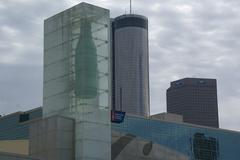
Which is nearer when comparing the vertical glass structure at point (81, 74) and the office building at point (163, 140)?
the vertical glass structure at point (81, 74)

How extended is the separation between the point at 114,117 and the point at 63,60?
2746 cm

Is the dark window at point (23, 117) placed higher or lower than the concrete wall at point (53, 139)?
higher

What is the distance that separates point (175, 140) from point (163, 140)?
10.7ft

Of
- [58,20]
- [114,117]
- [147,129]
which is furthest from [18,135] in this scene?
[58,20]

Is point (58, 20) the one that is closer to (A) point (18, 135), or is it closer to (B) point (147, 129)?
(B) point (147, 129)

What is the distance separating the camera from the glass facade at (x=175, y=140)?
96.7 meters

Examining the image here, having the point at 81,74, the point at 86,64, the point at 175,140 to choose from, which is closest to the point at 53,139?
the point at 81,74

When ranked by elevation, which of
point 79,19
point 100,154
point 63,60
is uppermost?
point 79,19

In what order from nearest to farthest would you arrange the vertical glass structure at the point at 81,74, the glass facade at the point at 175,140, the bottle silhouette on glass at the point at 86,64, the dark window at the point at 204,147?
1. the vertical glass structure at the point at 81,74
2. the bottle silhouette on glass at the point at 86,64
3. the glass facade at the point at 175,140
4. the dark window at the point at 204,147

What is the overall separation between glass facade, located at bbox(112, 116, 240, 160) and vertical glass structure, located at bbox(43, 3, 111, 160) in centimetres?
2577

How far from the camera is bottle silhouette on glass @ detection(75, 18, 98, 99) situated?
61.9 metres

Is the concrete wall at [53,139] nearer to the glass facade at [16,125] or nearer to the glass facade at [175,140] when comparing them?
the glass facade at [175,140]

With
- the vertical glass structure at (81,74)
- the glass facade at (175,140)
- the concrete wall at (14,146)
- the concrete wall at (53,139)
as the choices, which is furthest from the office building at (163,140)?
the concrete wall at (53,139)

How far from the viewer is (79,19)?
64125 millimetres
